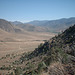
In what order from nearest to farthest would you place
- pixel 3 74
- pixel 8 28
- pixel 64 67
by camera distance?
pixel 64 67 → pixel 3 74 → pixel 8 28

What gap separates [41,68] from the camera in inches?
296

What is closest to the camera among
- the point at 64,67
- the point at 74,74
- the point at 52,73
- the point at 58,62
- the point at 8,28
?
the point at 74,74

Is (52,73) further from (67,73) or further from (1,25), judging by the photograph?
(1,25)

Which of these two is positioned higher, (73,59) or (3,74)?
(73,59)

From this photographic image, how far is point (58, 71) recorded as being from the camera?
22.6 feet

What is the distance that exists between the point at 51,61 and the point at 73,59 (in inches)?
69.2

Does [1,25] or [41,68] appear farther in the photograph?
[1,25]

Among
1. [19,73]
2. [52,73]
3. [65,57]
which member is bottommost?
[19,73]

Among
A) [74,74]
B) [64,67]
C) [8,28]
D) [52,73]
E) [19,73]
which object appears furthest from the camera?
[8,28]

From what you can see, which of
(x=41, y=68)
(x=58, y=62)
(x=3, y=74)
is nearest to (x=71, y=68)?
(x=58, y=62)

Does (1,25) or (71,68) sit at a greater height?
(1,25)

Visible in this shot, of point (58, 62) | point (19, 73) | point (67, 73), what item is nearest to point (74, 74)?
point (67, 73)

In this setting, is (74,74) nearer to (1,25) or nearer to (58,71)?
(58,71)

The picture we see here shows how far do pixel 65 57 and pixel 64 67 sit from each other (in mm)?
1323
